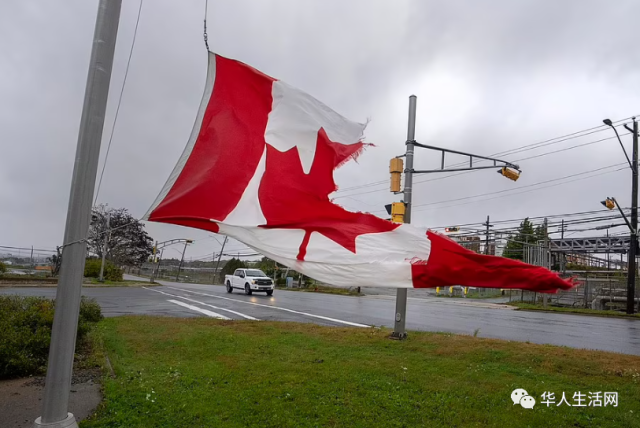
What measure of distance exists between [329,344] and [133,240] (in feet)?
214

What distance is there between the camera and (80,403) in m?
5.21

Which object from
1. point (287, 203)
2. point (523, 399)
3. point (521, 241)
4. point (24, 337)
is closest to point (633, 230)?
point (521, 241)

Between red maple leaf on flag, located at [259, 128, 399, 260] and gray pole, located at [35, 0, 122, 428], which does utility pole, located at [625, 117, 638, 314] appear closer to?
red maple leaf on flag, located at [259, 128, 399, 260]

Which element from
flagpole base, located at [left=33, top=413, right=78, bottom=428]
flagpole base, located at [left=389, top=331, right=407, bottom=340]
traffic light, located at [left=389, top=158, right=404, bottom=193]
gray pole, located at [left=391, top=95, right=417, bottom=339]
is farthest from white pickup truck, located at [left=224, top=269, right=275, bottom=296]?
flagpole base, located at [left=33, top=413, right=78, bottom=428]

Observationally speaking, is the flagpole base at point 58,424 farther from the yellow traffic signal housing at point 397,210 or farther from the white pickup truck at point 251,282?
the white pickup truck at point 251,282

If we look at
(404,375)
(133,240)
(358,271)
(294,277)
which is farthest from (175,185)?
(133,240)

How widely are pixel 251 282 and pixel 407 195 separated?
74.2 feet

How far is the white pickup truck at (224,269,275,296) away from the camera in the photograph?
31.3 meters

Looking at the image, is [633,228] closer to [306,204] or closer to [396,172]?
[396,172]

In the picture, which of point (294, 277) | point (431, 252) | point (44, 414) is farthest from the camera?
point (294, 277)

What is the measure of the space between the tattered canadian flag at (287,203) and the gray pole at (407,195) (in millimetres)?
5531

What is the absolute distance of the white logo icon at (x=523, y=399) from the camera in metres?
5.44

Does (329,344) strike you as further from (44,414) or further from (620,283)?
(620,283)

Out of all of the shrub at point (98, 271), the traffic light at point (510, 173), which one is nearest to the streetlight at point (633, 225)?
the traffic light at point (510, 173)
